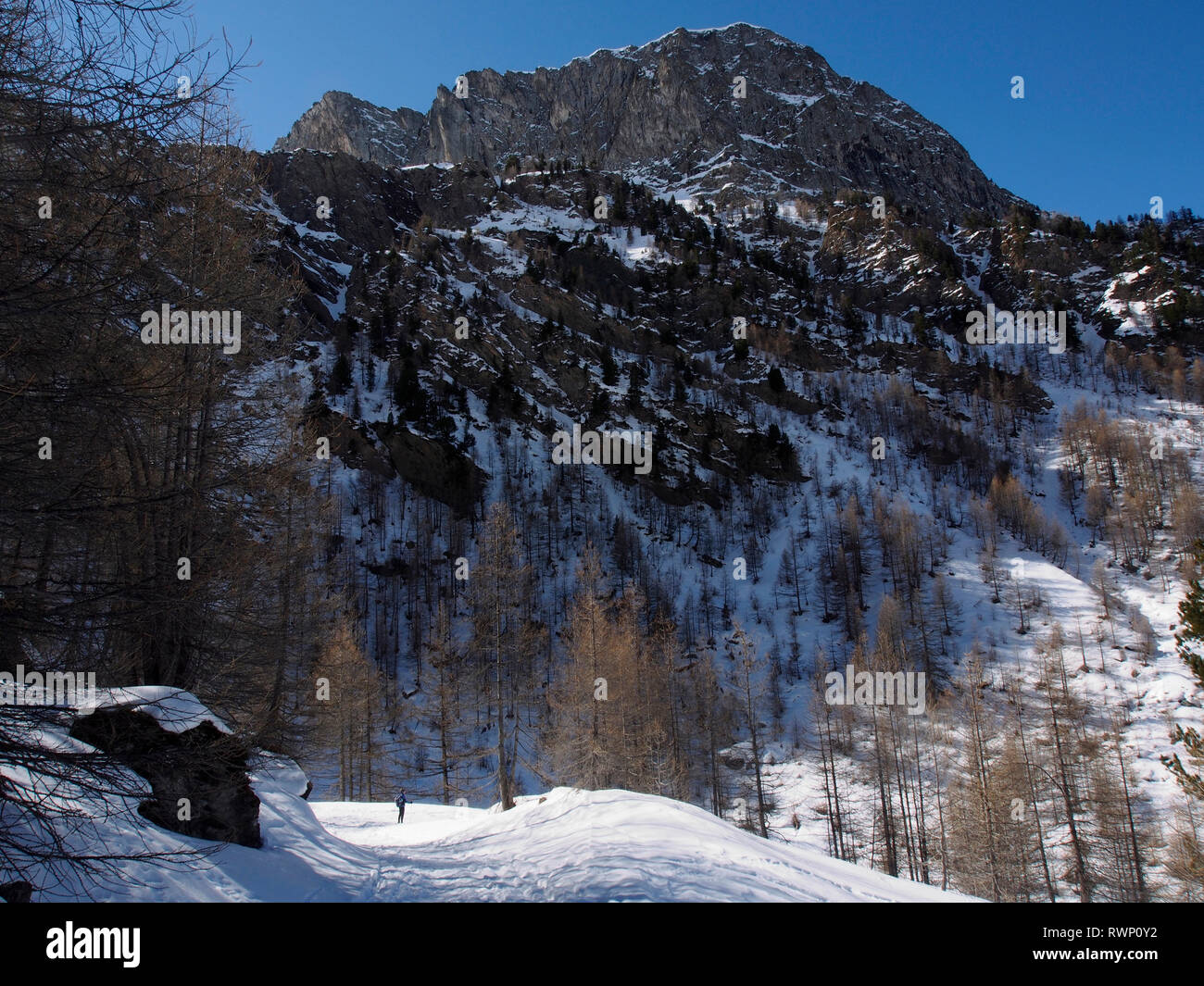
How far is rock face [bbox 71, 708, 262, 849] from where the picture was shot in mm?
5895

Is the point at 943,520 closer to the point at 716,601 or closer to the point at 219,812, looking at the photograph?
the point at 716,601

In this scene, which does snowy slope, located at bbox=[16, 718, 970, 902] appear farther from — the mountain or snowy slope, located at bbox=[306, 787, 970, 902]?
the mountain

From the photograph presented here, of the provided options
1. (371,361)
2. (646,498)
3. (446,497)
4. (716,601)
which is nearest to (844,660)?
(716,601)

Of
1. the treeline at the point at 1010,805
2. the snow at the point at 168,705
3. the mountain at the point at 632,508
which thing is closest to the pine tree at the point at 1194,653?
the mountain at the point at 632,508

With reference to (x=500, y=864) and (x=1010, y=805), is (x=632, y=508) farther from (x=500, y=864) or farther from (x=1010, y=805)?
(x=500, y=864)

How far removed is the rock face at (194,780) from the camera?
5895 millimetres

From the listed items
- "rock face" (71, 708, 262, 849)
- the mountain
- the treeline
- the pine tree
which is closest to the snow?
"rock face" (71, 708, 262, 849)

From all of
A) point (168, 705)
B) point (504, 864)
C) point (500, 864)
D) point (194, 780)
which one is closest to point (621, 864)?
point (504, 864)

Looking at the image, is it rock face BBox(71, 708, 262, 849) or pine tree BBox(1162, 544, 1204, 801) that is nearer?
rock face BBox(71, 708, 262, 849)

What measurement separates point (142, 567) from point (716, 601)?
74.2 meters

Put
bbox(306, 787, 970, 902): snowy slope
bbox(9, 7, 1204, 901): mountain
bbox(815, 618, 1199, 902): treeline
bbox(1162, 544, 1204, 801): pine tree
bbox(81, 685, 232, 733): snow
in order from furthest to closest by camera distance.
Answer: bbox(815, 618, 1199, 902): treeline → bbox(1162, 544, 1204, 801): pine tree → bbox(9, 7, 1204, 901): mountain → bbox(306, 787, 970, 902): snowy slope → bbox(81, 685, 232, 733): snow

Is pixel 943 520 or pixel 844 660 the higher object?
pixel 943 520

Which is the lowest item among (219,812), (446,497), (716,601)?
(716,601)

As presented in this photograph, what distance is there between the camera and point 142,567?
7875 mm
